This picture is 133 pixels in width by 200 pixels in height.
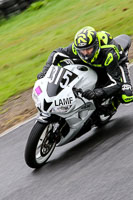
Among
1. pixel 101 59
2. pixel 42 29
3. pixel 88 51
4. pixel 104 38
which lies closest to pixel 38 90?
pixel 88 51

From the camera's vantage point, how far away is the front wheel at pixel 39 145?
4.96 meters

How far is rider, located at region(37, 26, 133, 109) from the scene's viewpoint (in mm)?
5227

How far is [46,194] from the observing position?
14.9 ft

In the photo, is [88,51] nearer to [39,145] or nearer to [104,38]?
[104,38]

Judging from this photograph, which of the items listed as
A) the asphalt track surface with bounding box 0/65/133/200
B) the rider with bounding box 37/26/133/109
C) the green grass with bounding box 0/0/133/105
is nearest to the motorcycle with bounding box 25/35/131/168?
the rider with bounding box 37/26/133/109

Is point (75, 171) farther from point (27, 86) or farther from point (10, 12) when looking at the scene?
point (10, 12)

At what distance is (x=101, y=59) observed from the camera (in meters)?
5.47

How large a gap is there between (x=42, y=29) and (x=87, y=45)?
1153 cm

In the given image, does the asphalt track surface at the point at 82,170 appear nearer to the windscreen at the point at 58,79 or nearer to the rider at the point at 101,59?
the rider at the point at 101,59

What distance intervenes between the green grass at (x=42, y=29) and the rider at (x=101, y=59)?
3.88 meters

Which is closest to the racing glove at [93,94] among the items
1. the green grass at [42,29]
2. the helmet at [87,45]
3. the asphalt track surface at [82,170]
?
the helmet at [87,45]

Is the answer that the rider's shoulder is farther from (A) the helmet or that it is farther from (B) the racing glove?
(B) the racing glove

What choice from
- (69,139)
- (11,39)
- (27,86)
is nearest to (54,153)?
(69,139)

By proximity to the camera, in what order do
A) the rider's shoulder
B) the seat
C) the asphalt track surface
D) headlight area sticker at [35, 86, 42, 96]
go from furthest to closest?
the seat → the rider's shoulder → headlight area sticker at [35, 86, 42, 96] → the asphalt track surface
